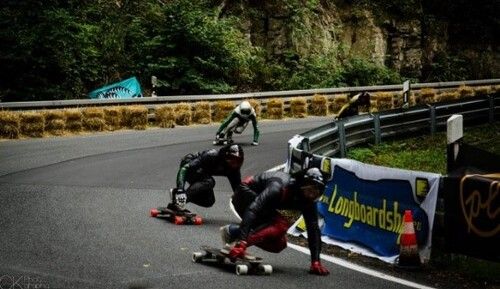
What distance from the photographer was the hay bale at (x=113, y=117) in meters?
23.1

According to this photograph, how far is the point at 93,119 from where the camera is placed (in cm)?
2269

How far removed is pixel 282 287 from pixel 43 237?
364 cm

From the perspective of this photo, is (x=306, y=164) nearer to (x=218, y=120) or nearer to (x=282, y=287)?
(x=282, y=287)

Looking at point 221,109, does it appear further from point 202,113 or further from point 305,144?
point 305,144

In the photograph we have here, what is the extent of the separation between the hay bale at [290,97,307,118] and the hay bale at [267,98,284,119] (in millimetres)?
856

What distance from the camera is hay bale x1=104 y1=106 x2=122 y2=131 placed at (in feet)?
75.8

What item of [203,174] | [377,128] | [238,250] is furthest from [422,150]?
[238,250]

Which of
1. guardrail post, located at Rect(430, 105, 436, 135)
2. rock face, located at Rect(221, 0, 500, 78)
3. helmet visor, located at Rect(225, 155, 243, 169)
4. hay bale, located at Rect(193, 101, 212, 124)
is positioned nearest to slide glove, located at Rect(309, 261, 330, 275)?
helmet visor, located at Rect(225, 155, 243, 169)

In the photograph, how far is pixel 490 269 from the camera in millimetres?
8047

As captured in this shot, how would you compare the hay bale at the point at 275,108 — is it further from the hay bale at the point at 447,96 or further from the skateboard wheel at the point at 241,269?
the skateboard wheel at the point at 241,269

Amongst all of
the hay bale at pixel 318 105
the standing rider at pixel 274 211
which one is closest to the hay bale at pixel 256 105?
the hay bale at pixel 318 105

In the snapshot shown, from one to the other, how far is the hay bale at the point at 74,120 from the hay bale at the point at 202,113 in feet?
16.3

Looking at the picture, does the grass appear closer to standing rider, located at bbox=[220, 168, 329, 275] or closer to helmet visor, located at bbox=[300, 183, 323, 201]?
standing rider, located at bbox=[220, 168, 329, 275]

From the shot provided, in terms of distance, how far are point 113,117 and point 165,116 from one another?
2140 mm
